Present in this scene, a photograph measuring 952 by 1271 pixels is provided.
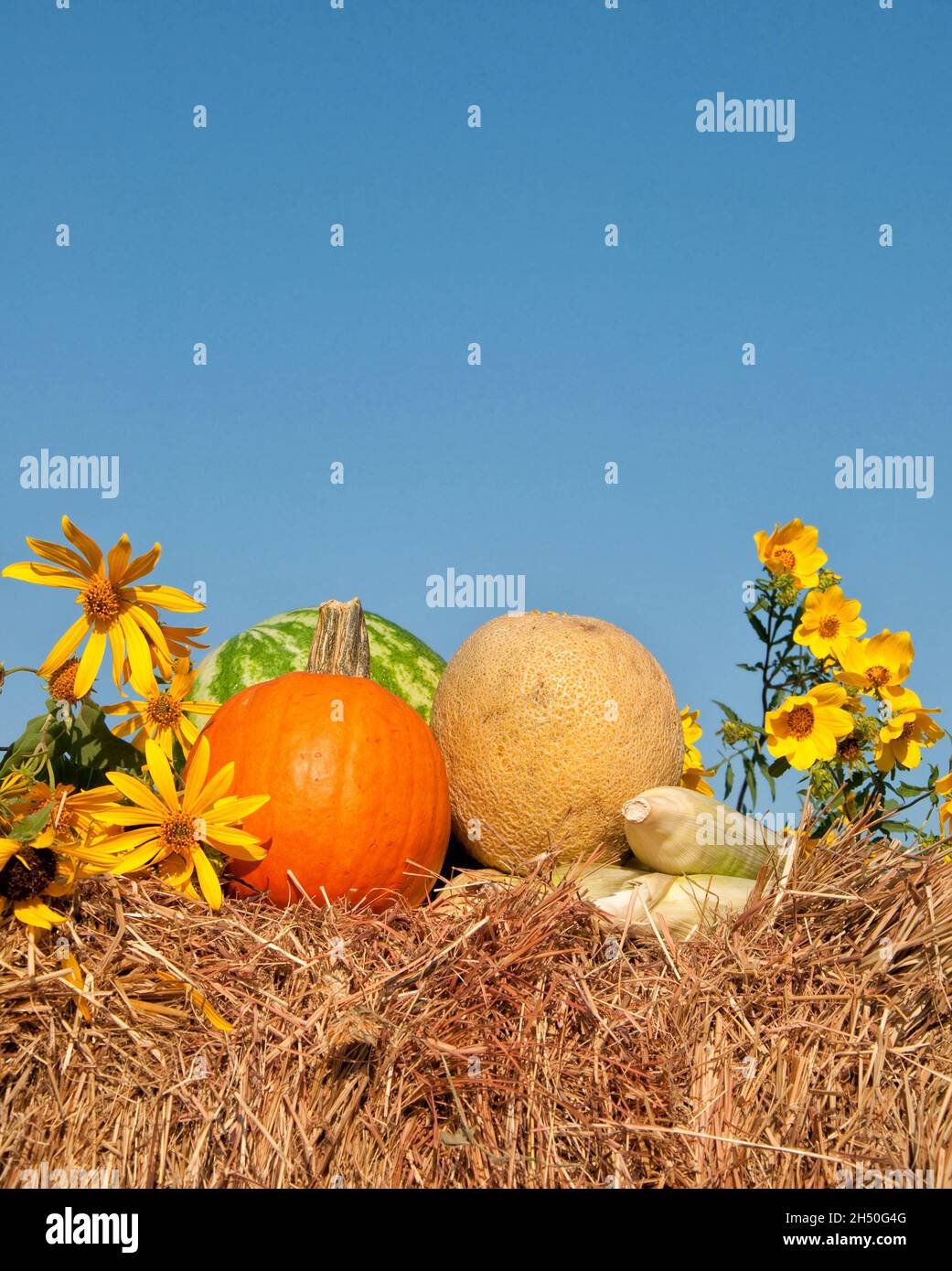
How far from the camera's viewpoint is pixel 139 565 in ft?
11.4

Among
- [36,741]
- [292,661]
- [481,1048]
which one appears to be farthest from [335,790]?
[292,661]

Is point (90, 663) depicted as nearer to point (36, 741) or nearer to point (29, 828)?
point (36, 741)

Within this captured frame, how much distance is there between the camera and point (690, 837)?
374 centimetres

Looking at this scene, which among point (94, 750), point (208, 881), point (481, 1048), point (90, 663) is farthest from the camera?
point (94, 750)

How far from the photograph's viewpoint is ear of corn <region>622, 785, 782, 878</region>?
3.70m

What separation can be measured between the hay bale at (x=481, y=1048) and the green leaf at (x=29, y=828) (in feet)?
0.94

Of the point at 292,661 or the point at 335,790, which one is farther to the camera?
the point at 292,661

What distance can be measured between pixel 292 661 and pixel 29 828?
1.87 m

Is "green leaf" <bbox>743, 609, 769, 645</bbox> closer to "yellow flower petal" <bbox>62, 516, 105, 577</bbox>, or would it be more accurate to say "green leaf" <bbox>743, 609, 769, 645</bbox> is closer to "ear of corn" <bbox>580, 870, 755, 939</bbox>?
"ear of corn" <bbox>580, 870, 755, 939</bbox>

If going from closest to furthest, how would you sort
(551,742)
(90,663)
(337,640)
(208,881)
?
(208,881), (90,663), (551,742), (337,640)

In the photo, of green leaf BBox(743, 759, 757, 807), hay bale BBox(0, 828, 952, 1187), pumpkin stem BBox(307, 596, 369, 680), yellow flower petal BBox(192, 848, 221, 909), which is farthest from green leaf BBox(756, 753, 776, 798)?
yellow flower petal BBox(192, 848, 221, 909)

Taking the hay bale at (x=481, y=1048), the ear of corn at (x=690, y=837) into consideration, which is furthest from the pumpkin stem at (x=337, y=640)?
the ear of corn at (x=690, y=837)

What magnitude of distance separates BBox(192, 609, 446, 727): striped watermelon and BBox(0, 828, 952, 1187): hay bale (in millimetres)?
1471
